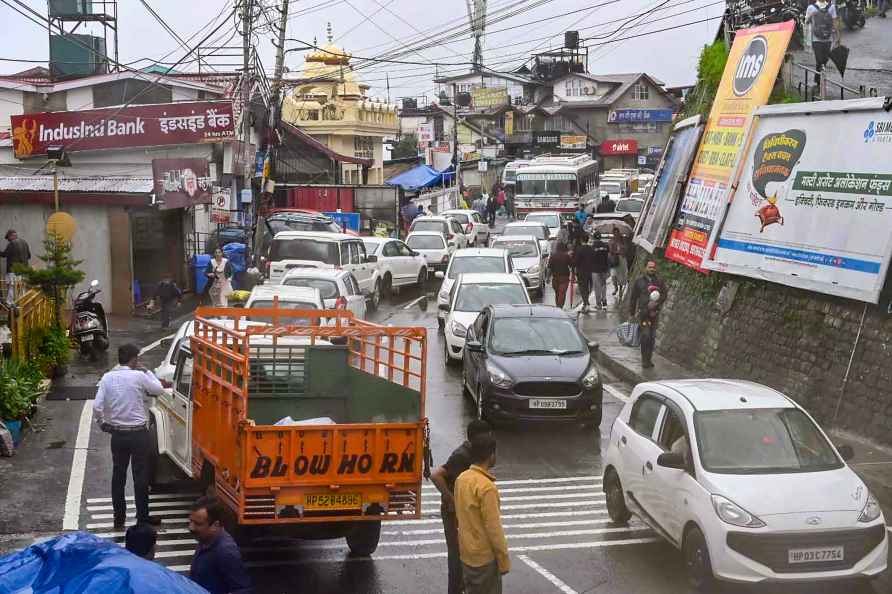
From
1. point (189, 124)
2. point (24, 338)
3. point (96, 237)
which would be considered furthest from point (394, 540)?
point (189, 124)

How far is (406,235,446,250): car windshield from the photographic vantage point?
35344mm

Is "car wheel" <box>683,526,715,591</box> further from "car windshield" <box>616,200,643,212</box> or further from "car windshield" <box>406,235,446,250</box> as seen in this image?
"car windshield" <box>616,200,643,212</box>

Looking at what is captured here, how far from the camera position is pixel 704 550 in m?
8.44

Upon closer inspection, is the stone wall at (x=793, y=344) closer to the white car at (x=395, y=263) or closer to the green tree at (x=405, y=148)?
the white car at (x=395, y=263)

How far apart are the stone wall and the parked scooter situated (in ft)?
34.5

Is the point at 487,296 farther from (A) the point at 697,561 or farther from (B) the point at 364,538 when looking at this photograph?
(A) the point at 697,561

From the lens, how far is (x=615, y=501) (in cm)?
1072

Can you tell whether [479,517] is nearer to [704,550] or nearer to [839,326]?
[704,550]

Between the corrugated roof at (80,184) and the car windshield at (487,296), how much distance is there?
9.13 m

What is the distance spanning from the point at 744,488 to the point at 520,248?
23.7m

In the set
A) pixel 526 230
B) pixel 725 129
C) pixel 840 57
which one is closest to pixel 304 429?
pixel 725 129

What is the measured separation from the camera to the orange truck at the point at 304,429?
8867 millimetres

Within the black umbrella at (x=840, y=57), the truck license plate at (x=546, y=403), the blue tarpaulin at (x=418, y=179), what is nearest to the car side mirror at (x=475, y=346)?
the truck license plate at (x=546, y=403)

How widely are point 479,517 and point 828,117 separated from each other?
10.7 metres
